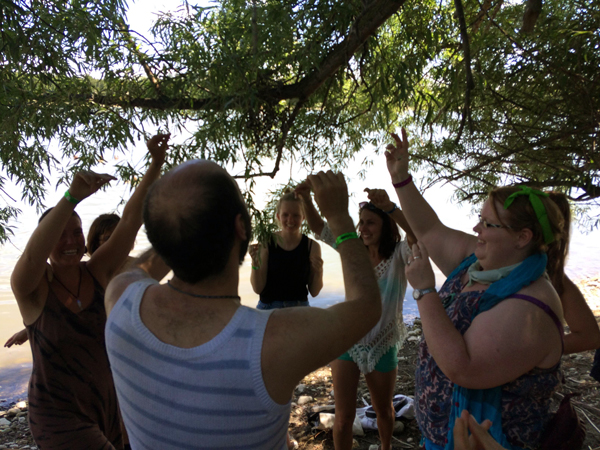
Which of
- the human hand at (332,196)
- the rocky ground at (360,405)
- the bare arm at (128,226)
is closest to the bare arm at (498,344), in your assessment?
the human hand at (332,196)

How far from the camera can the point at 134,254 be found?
925 cm

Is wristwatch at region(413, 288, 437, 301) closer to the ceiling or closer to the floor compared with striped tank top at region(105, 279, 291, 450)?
closer to the ceiling

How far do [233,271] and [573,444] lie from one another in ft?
4.30

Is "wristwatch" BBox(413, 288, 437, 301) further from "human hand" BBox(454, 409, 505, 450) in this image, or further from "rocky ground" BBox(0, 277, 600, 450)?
"rocky ground" BBox(0, 277, 600, 450)

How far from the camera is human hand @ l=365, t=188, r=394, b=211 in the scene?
2.52 meters

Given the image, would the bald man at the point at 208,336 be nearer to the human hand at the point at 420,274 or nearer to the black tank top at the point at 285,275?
the human hand at the point at 420,274

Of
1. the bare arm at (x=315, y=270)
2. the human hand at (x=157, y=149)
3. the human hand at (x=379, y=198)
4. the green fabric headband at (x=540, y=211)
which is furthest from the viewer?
the bare arm at (x=315, y=270)

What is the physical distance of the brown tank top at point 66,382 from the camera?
6.51 ft

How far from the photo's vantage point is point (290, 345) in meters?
1.07

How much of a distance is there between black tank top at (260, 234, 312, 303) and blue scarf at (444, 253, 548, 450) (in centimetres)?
205

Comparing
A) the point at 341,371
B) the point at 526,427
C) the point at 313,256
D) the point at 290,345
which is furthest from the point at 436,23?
the point at 290,345

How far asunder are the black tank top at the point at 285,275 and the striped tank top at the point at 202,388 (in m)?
2.33

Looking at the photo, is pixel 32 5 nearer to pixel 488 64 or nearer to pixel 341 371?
pixel 341 371

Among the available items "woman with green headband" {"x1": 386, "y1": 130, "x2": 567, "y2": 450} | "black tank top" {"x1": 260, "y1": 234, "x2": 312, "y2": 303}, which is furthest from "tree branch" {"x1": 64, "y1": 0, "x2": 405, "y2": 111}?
"black tank top" {"x1": 260, "y1": 234, "x2": 312, "y2": 303}
